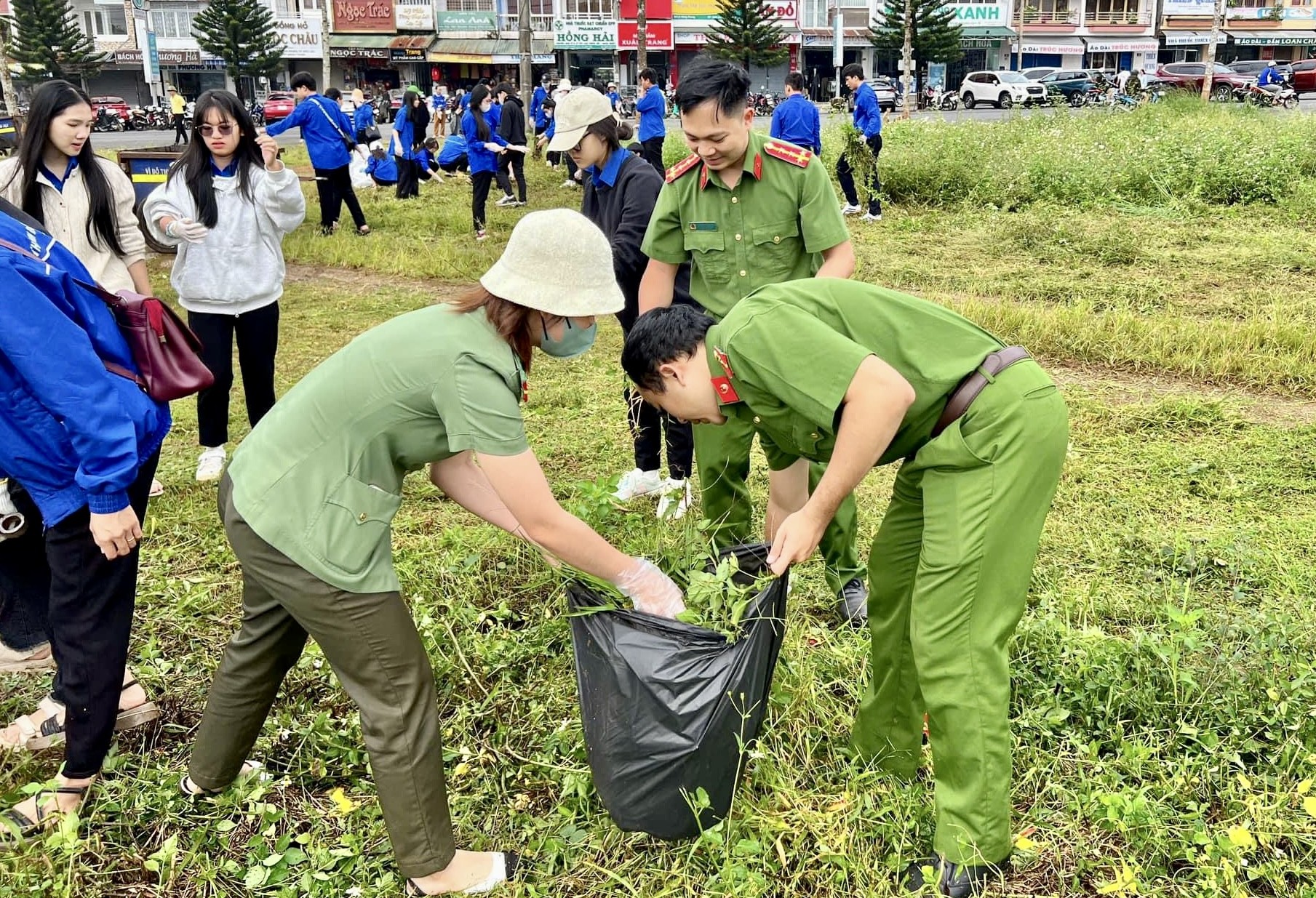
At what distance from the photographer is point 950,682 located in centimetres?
206

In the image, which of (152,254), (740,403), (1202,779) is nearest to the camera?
(740,403)

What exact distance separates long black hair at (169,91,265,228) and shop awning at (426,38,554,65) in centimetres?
Result: 4111

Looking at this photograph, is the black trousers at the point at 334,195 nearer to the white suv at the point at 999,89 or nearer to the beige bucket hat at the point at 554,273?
the beige bucket hat at the point at 554,273

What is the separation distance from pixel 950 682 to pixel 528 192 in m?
11.7

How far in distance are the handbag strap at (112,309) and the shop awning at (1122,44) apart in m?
50.7

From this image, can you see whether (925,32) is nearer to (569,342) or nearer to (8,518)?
(569,342)

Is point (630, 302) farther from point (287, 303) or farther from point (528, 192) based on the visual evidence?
point (528, 192)

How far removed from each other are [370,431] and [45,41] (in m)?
43.5

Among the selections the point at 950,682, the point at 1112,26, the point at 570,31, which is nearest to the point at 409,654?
the point at 950,682

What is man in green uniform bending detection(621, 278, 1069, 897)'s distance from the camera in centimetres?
198

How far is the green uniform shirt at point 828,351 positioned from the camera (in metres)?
1.90

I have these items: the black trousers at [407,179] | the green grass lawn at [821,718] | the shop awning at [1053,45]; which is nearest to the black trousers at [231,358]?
the green grass lawn at [821,718]

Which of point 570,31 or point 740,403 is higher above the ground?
point 570,31

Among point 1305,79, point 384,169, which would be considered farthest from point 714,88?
point 1305,79
